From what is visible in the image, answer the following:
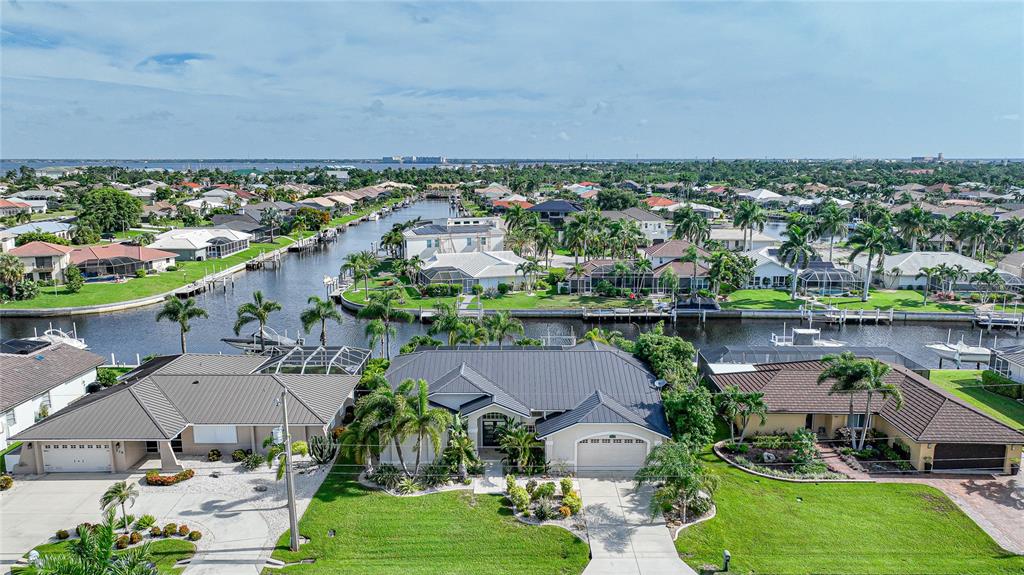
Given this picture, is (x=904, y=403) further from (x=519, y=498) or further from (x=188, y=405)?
(x=188, y=405)

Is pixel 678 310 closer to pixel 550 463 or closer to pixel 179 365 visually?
pixel 550 463

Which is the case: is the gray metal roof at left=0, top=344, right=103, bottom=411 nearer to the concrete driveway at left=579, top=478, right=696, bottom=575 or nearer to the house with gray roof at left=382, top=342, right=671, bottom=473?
the house with gray roof at left=382, top=342, right=671, bottom=473

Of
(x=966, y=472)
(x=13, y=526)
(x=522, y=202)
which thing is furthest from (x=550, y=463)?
(x=522, y=202)

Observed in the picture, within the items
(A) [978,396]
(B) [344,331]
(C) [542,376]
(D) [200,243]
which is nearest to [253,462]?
(C) [542,376]

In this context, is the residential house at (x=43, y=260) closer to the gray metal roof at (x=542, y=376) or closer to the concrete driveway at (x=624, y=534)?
the gray metal roof at (x=542, y=376)

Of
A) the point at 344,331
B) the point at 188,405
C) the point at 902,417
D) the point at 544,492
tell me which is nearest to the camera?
the point at 544,492

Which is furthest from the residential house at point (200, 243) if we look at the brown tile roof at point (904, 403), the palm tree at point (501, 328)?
the brown tile roof at point (904, 403)

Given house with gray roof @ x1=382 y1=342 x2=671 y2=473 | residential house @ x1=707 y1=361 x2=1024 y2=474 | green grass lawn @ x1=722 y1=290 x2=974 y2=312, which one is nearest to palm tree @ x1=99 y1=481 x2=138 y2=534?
house with gray roof @ x1=382 y1=342 x2=671 y2=473
